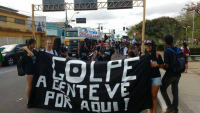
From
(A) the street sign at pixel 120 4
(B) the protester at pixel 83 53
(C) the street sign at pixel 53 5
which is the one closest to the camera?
(B) the protester at pixel 83 53

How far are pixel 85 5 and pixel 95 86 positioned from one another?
18.6m

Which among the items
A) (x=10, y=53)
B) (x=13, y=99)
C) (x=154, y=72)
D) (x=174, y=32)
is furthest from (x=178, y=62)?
(x=174, y=32)

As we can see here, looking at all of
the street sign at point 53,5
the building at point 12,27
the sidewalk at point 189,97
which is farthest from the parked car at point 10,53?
the building at point 12,27

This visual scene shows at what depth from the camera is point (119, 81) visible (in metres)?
3.81

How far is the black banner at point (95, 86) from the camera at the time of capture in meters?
3.76

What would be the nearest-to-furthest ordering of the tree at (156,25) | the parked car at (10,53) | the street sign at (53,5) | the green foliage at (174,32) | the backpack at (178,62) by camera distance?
1. the backpack at (178,62)
2. the parked car at (10,53)
3. the green foliage at (174,32)
4. the street sign at (53,5)
5. the tree at (156,25)

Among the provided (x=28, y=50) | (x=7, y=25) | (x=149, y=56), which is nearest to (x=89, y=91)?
(x=149, y=56)

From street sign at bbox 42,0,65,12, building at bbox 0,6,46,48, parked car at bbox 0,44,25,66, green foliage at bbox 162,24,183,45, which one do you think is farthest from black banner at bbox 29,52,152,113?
building at bbox 0,6,46,48

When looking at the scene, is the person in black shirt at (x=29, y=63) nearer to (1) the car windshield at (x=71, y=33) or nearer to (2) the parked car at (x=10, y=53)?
(2) the parked car at (x=10, y=53)

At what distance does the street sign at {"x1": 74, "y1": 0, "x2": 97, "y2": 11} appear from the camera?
20859 mm

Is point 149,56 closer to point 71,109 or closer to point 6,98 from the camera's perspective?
point 71,109

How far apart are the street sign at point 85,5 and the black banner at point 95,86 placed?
17.6 meters

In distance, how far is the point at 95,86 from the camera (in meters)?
3.90

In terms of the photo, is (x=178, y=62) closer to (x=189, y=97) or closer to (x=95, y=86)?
(x=95, y=86)
